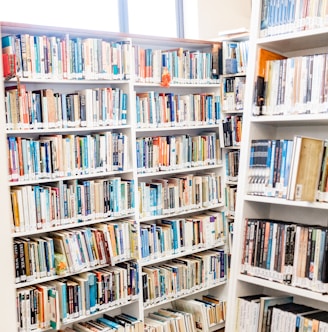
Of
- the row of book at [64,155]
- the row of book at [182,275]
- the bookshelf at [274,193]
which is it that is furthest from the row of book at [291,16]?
the row of book at [182,275]

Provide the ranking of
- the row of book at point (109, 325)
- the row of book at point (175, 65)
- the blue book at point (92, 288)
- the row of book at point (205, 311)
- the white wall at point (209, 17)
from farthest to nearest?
the white wall at point (209, 17) < the row of book at point (205, 311) < the row of book at point (175, 65) < the row of book at point (109, 325) < the blue book at point (92, 288)

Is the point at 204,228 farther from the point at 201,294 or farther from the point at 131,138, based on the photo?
the point at 131,138

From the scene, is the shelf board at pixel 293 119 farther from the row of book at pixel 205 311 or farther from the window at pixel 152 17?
the window at pixel 152 17

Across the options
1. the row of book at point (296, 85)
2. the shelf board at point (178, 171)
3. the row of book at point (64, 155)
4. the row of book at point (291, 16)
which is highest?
the row of book at point (291, 16)

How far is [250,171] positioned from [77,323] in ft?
5.78

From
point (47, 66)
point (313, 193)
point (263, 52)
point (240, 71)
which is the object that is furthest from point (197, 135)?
point (313, 193)

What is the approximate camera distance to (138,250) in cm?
360

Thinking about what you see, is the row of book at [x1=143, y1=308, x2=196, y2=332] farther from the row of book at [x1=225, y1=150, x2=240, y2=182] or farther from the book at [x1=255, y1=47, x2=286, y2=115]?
the book at [x1=255, y1=47, x2=286, y2=115]

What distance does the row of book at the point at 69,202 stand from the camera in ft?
9.93

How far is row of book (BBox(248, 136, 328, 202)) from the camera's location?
219cm

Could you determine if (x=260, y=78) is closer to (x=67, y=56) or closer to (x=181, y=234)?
(x=67, y=56)

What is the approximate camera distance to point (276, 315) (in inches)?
95.8

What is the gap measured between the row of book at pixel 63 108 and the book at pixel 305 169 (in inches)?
60.3

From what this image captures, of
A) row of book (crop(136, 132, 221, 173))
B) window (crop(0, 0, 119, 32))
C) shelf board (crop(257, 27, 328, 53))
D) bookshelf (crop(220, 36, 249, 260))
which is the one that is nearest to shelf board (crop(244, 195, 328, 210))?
shelf board (crop(257, 27, 328, 53))
